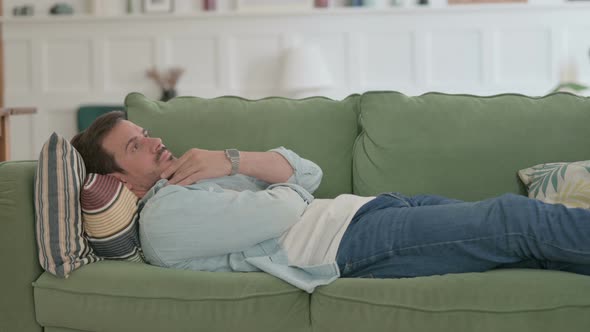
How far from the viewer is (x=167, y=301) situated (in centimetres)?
166

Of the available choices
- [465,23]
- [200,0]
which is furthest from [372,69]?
[200,0]

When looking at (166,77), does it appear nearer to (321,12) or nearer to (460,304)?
(321,12)

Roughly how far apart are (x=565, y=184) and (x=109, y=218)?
1319mm

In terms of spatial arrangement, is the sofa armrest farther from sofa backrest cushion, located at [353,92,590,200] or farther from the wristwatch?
sofa backrest cushion, located at [353,92,590,200]

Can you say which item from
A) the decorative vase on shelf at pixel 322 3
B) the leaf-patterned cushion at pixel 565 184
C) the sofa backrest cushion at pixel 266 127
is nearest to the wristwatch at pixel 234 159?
the sofa backrest cushion at pixel 266 127

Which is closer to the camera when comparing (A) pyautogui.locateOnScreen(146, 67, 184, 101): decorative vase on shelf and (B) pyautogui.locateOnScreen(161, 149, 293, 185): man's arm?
(B) pyautogui.locateOnScreen(161, 149, 293, 185): man's arm

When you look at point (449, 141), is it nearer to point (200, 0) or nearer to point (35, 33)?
point (200, 0)

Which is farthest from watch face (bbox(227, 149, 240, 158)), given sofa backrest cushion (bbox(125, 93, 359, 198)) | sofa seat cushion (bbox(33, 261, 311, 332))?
sofa seat cushion (bbox(33, 261, 311, 332))

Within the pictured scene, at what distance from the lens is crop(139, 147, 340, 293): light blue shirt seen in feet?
5.69

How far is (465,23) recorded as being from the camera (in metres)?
4.80

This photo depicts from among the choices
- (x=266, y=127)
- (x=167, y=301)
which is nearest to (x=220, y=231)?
(x=167, y=301)

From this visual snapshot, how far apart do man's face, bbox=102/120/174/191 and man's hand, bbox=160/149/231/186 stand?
36 mm

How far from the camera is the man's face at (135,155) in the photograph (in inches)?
76.9

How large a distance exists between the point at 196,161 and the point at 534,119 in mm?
1110
